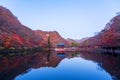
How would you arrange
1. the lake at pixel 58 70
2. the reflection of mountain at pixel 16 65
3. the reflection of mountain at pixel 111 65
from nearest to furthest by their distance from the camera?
the lake at pixel 58 70
the reflection of mountain at pixel 16 65
the reflection of mountain at pixel 111 65

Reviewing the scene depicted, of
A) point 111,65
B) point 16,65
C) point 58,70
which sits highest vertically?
point 16,65

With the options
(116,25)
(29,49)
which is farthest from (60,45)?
(116,25)

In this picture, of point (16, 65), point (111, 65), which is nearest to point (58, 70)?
point (16, 65)

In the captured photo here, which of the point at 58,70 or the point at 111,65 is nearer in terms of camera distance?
the point at 58,70

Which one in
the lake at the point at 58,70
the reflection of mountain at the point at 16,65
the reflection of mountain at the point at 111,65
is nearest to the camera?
the lake at the point at 58,70

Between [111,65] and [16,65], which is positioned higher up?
[16,65]

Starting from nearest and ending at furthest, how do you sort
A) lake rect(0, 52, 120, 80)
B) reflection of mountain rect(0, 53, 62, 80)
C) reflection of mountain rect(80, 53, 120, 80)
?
lake rect(0, 52, 120, 80)
reflection of mountain rect(0, 53, 62, 80)
reflection of mountain rect(80, 53, 120, 80)

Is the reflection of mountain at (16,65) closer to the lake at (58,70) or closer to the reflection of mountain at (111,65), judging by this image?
the lake at (58,70)

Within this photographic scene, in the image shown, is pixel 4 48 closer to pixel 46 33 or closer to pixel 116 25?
pixel 116 25

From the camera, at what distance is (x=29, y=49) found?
68500mm

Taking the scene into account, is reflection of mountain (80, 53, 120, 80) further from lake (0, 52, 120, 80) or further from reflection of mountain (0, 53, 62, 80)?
reflection of mountain (0, 53, 62, 80)

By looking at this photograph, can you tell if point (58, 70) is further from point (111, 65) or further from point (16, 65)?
point (111, 65)

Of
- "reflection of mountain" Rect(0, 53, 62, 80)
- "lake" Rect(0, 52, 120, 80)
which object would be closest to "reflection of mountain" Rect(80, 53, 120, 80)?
"lake" Rect(0, 52, 120, 80)

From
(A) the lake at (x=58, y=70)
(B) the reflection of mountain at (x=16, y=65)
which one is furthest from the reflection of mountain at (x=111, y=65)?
(B) the reflection of mountain at (x=16, y=65)
